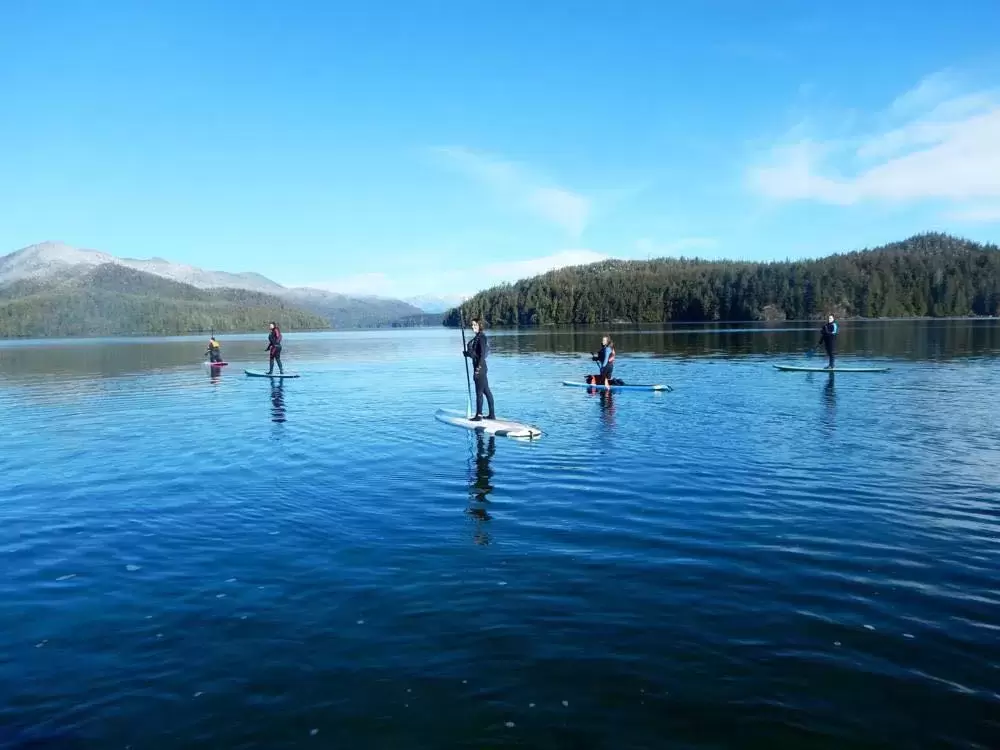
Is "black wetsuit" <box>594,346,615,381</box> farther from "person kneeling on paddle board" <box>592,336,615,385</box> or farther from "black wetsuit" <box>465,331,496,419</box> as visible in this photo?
"black wetsuit" <box>465,331,496,419</box>

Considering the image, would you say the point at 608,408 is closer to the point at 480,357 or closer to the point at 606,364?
the point at 606,364

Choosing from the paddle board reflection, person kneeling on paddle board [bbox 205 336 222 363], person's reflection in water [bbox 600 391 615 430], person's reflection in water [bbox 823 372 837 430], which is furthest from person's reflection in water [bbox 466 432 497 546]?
person kneeling on paddle board [bbox 205 336 222 363]

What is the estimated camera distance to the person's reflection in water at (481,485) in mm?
12539

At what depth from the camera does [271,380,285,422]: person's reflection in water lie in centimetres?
2788

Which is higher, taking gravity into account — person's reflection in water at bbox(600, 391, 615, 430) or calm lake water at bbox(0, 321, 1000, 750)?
person's reflection in water at bbox(600, 391, 615, 430)

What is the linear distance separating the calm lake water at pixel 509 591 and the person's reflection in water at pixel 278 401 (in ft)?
20.1

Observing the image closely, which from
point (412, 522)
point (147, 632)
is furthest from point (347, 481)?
point (147, 632)

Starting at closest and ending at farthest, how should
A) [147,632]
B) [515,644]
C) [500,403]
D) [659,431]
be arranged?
[515,644], [147,632], [659,431], [500,403]

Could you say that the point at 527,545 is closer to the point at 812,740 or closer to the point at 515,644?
the point at 515,644

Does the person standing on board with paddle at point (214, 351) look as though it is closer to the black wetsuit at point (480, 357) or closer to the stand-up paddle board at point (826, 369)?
the black wetsuit at point (480, 357)

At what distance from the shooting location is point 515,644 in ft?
26.9

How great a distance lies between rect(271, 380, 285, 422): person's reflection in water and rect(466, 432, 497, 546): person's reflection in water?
993 centimetres

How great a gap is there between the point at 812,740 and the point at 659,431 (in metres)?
16.6

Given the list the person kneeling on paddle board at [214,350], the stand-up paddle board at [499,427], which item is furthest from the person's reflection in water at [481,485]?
the person kneeling on paddle board at [214,350]
